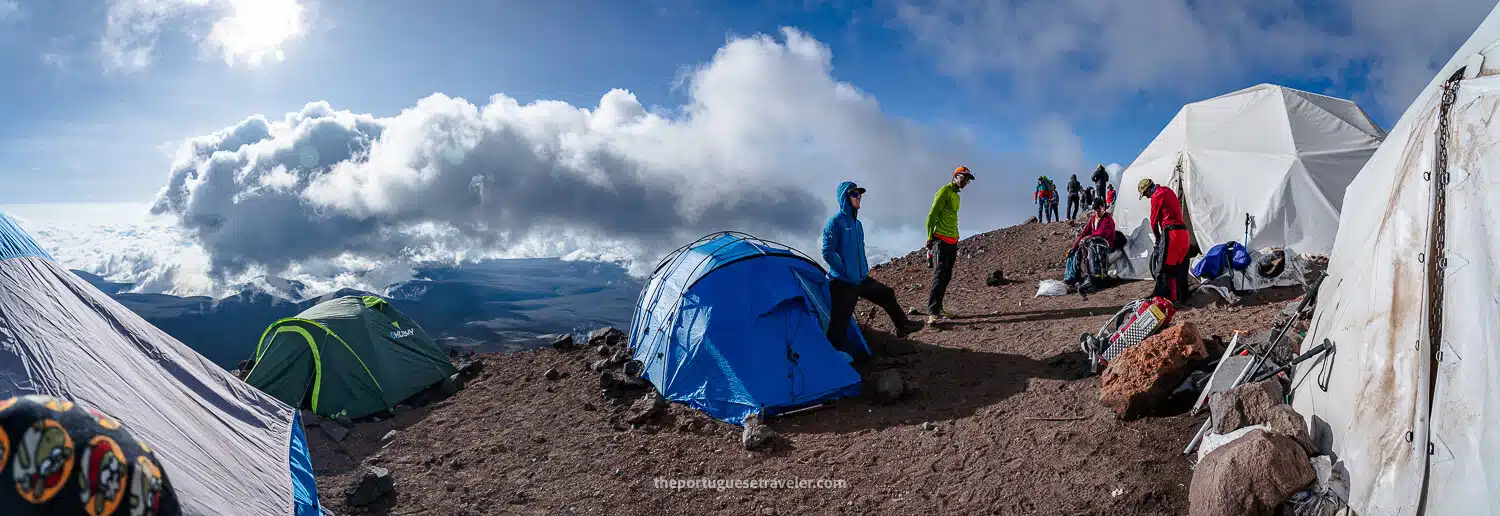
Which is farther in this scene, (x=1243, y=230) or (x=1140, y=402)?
(x=1243, y=230)

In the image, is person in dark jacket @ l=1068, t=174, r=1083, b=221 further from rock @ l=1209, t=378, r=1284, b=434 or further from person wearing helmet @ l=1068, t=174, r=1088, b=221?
rock @ l=1209, t=378, r=1284, b=434

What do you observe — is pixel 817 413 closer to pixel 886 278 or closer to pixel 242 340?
pixel 886 278

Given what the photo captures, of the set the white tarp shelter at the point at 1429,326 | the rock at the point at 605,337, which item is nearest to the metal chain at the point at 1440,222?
the white tarp shelter at the point at 1429,326

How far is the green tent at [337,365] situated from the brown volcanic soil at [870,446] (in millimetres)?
698

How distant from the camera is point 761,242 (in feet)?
29.8

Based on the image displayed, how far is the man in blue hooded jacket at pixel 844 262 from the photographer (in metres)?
8.50

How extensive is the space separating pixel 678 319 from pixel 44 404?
6476 millimetres

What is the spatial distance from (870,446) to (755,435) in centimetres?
112

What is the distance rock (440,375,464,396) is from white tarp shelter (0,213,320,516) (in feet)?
16.6

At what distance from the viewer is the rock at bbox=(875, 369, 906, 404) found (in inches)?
284

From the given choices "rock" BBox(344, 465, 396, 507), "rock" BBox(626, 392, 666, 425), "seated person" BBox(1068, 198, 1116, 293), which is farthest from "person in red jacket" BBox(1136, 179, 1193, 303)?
"rock" BBox(344, 465, 396, 507)

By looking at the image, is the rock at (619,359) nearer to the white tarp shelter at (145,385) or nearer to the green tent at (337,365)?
the green tent at (337,365)

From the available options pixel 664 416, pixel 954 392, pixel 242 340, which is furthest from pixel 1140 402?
pixel 242 340

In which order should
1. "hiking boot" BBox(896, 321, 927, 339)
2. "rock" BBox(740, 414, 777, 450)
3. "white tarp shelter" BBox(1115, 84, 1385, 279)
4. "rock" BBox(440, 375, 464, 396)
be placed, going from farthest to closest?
"white tarp shelter" BBox(1115, 84, 1385, 279) < "rock" BBox(440, 375, 464, 396) < "hiking boot" BBox(896, 321, 927, 339) < "rock" BBox(740, 414, 777, 450)
